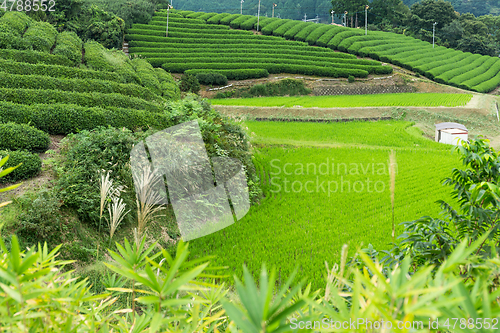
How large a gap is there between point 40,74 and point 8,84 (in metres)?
1.16

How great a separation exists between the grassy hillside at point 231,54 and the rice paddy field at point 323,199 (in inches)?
624

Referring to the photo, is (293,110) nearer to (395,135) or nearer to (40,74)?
(395,135)

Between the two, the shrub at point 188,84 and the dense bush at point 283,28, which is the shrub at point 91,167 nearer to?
the shrub at point 188,84

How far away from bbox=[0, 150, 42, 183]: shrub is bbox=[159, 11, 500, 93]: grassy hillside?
3186cm

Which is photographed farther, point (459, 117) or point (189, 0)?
point (189, 0)

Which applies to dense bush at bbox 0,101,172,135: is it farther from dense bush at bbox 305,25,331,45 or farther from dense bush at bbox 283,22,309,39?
dense bush at bbox 283,22,309,39

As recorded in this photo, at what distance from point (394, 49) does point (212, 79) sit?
2289 cm

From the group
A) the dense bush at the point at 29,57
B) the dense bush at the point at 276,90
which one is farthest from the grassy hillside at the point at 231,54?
the dense bush at the point at 29,57

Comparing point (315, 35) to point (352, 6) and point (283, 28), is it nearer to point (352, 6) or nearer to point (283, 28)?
point (283, 28)

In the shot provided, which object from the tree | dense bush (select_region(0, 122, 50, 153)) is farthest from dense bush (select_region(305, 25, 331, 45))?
dense bush (select_region(0, 122, 50, 153))

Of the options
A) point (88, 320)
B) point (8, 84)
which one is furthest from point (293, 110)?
point (88, 320)

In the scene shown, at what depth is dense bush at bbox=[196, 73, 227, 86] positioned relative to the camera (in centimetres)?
2537

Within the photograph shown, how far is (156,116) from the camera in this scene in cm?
703

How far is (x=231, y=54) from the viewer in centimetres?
2952
